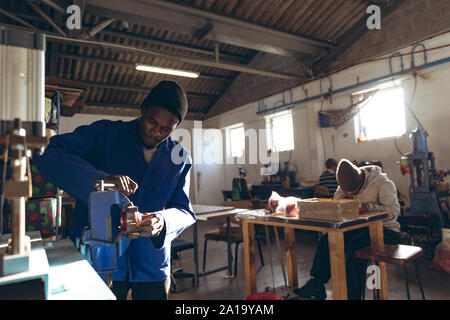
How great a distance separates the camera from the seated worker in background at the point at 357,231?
252 centimetres

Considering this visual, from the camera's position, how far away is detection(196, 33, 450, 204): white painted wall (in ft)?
14.7

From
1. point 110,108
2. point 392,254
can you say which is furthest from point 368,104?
point 110,108

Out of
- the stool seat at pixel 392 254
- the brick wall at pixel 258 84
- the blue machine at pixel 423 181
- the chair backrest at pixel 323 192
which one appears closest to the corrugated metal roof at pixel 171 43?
the brick wall at pixel 258 84

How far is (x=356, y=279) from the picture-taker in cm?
250

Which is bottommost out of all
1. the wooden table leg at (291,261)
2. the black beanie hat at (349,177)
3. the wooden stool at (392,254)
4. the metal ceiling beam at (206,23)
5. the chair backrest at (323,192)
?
the wooden table leg at (291,261)

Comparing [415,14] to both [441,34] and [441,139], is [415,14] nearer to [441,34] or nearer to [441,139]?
[441,34]

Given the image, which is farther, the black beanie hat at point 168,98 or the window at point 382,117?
the window at point 382,117

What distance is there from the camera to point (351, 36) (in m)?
5.77

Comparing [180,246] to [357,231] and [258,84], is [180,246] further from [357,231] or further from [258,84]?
[258,84]

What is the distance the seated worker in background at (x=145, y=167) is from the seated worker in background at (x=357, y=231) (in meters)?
1.79

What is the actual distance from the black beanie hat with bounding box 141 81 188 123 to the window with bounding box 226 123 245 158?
709 cm

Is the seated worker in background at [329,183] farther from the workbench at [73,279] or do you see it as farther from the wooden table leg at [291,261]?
the workbench at [73,279]

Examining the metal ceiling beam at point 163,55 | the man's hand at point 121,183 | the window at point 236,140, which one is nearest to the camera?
the man's hand at point 121,183

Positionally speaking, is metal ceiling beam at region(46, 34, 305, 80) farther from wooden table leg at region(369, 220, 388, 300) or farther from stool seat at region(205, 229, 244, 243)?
wooden table leg at region(369, 220, 388, 300)
